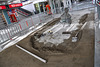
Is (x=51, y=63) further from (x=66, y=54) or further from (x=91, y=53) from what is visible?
(x=91, y=53)

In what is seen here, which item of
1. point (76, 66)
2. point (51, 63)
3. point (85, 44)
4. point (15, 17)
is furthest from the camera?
point (15, 17)

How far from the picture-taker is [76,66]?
3.58 meters

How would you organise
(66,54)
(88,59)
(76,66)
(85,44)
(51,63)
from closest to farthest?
(76,66)
(88,59)
(51,63)
(66,54)
(85,44)

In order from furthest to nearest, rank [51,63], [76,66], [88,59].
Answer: [51,63], [88,59], [76,66]

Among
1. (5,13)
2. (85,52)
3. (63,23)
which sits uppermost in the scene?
(5,13)

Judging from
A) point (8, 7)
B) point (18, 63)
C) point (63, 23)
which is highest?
point (8, 7)

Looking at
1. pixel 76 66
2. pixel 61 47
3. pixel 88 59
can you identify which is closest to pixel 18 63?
pixel 61 47

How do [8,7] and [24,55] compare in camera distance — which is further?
[8,7]

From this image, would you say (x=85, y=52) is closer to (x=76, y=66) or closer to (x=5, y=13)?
(x=76, y=66)

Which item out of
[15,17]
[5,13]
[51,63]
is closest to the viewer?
[51,63]

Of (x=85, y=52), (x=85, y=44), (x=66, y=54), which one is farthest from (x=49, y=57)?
(x=85, y=44)

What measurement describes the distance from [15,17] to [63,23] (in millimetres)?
13312

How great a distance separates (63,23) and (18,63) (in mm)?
6858

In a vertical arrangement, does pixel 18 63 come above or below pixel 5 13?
below
